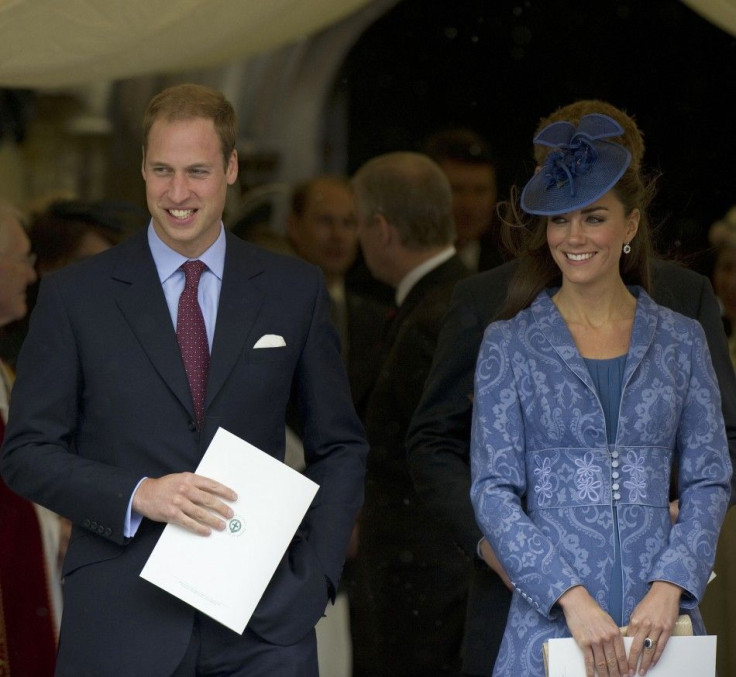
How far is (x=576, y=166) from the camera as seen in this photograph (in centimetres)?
308

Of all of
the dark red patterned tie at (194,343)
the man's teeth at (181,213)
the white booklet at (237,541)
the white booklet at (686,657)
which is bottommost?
the white booklet at (686,657)

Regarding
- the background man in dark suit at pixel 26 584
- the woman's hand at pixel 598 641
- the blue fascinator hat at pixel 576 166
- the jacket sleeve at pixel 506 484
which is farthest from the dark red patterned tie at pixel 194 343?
the background man in dark suit at pixel 26 584

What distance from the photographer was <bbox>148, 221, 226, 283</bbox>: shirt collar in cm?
306

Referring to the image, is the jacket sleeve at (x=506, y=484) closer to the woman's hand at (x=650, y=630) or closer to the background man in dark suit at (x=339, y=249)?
the woman's hand at (x=650, y=630)

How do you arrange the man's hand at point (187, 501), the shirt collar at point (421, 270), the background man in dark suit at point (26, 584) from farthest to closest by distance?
1. the shirt collar at point (421, 270)
2. the background man in dark suit at point (26, 584)
3. the man's hand at point (187, 501)

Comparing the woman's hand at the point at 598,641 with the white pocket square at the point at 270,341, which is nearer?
the woman's hand at the point at 598,641

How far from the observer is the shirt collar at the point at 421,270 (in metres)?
4.81

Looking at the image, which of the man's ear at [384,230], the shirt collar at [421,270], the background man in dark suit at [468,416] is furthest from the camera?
the man's ear at [384,230]

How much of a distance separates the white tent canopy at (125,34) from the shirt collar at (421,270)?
0.86 metres

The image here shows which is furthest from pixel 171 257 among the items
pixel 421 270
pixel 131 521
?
pixel 421 270

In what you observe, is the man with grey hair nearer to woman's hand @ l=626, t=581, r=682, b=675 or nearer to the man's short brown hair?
the man's short brown hair

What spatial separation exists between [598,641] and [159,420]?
94cm

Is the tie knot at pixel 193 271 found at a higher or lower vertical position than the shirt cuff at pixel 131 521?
higher

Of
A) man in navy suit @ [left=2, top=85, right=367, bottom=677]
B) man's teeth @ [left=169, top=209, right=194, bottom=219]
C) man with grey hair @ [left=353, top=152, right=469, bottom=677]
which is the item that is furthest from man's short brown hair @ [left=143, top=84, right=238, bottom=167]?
man with grey hair @ [left=353, top=152, right=469, bottom=677]
